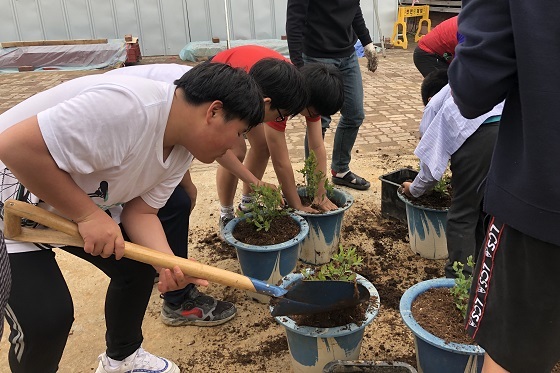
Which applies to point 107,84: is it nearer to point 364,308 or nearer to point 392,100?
point 364,308

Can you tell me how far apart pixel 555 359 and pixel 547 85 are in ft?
2.57

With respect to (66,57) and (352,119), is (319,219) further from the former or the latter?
(66,57)

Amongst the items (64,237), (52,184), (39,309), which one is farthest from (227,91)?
(39,309)

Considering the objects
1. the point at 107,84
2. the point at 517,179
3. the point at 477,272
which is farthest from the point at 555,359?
the point at 107,84

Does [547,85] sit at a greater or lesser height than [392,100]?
greater

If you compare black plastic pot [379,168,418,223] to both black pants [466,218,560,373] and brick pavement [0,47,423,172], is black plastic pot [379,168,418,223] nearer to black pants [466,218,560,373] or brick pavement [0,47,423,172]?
brick pavement [0,47,423,172]

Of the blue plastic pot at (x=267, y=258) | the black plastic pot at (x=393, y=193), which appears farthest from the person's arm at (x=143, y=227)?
the black plastic pot at (x=393, y=193)

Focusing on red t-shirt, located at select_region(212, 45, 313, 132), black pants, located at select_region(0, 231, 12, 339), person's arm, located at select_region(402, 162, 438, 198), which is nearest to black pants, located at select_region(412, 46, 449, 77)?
person's arm, located at select_region(402, 162, 438, 198)

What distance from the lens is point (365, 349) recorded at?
2.40 m

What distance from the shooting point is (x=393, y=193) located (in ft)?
11.8

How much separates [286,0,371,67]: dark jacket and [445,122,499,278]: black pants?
1.79 meters

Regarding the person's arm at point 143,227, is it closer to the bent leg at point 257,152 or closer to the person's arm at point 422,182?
the bent leg at point 257,152

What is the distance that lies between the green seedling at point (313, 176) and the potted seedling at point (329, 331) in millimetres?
1033

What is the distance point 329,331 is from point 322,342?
0.22 feet
